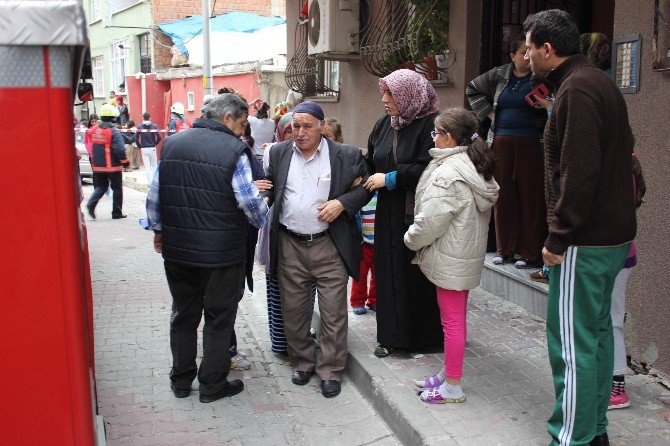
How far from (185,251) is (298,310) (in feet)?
3.05

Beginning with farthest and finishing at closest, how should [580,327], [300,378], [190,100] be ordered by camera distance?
[190,100], [300,378], [580,327]

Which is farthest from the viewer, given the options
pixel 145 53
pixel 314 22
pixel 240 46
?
pixel 145 53

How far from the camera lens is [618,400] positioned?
3.83m

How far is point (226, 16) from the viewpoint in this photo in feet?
79.4

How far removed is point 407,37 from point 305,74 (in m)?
3.95

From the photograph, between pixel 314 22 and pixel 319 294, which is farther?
pixel 314 22

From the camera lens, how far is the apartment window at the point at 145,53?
82.1ft

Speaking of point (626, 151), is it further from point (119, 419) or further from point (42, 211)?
point (119, 419)

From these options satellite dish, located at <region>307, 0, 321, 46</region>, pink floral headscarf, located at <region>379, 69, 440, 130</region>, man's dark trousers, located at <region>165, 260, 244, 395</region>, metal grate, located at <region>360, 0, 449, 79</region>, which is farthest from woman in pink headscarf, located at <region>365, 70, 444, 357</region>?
satellite dish, located at <region>307, 0, 321, 46</region>

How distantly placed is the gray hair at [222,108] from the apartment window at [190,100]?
17484 mm

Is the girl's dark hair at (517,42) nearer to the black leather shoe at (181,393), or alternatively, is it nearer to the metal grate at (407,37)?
the metal grate at (407,37)

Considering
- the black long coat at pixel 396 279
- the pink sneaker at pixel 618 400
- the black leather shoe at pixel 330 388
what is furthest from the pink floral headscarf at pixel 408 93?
the pink sneaker at pixel 618 400

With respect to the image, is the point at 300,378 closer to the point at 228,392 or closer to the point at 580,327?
the point at 228,392

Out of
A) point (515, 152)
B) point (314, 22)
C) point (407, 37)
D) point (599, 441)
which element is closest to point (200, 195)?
point (599, 441)
